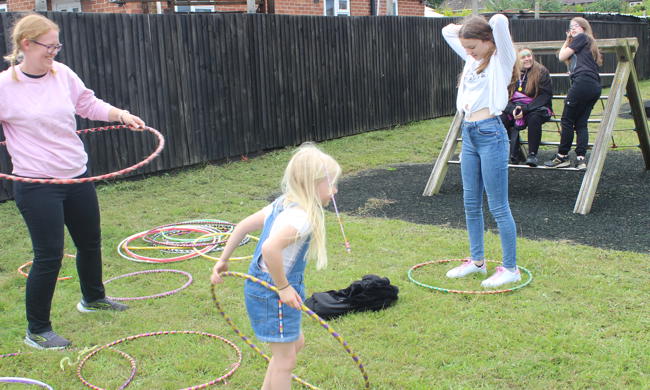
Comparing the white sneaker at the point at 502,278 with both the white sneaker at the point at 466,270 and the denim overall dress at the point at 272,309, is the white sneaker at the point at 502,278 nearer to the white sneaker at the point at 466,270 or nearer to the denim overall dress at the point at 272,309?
the white sneaker at the point at 466,270

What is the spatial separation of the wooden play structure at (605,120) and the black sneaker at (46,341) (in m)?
4.81

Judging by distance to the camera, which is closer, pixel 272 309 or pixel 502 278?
pixel 272 309

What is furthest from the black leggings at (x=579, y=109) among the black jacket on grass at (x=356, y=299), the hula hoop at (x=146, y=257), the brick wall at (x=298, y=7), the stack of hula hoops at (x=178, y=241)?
the brick wall at (x=298, y=7)

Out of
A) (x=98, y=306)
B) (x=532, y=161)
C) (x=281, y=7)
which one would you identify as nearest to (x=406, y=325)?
(x=98, y=306)

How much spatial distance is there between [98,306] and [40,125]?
142 cm

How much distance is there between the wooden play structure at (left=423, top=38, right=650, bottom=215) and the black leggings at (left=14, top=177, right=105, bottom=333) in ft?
14.6

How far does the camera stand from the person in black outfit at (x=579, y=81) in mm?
7254

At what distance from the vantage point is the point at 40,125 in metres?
3.68

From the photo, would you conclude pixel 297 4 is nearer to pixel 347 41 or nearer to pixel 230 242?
pixel 347 41

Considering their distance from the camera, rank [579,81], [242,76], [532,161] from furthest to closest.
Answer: [242,76] → [532,161] → [579,81]

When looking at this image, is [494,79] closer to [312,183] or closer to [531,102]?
[312,183]

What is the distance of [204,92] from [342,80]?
131 inches

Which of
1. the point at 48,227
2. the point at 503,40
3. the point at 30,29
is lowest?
the point at 48,227

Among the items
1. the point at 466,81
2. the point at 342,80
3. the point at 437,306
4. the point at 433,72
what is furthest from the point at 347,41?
the point at 437,306
